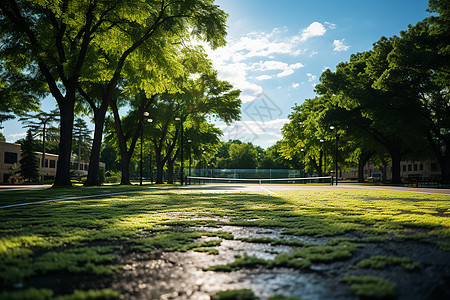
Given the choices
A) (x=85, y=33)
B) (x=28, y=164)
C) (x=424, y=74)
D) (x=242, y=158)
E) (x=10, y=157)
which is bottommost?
(x=28, y=164)

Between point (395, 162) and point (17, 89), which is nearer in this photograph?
point (17, 89)

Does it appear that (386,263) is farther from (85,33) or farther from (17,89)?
(17,89)

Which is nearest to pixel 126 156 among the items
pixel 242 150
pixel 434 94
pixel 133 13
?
pixel 133 13

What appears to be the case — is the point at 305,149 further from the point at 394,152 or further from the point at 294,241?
the point at 294,241

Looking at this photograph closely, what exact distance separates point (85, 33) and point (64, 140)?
6147 mm

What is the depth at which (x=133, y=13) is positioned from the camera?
1580cm

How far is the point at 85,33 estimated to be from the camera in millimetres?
16500

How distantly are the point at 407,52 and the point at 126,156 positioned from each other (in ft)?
88.1

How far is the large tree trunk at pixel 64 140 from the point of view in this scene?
16.2 m

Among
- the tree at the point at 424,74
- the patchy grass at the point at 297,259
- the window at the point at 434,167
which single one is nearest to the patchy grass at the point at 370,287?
the patchy grass at the point at 297,259

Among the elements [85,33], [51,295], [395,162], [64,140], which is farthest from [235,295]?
[395,162]

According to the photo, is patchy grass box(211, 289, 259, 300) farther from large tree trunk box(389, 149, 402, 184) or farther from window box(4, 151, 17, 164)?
window box(4, 151, 17, 164)

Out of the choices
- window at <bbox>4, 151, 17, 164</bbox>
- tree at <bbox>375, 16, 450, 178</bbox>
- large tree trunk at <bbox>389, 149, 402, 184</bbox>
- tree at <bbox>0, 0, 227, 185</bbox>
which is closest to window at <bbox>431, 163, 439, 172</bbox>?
tree at <bbox>375, 16, 450, 178</bbox>

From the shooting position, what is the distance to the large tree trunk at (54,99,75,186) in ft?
53.3
